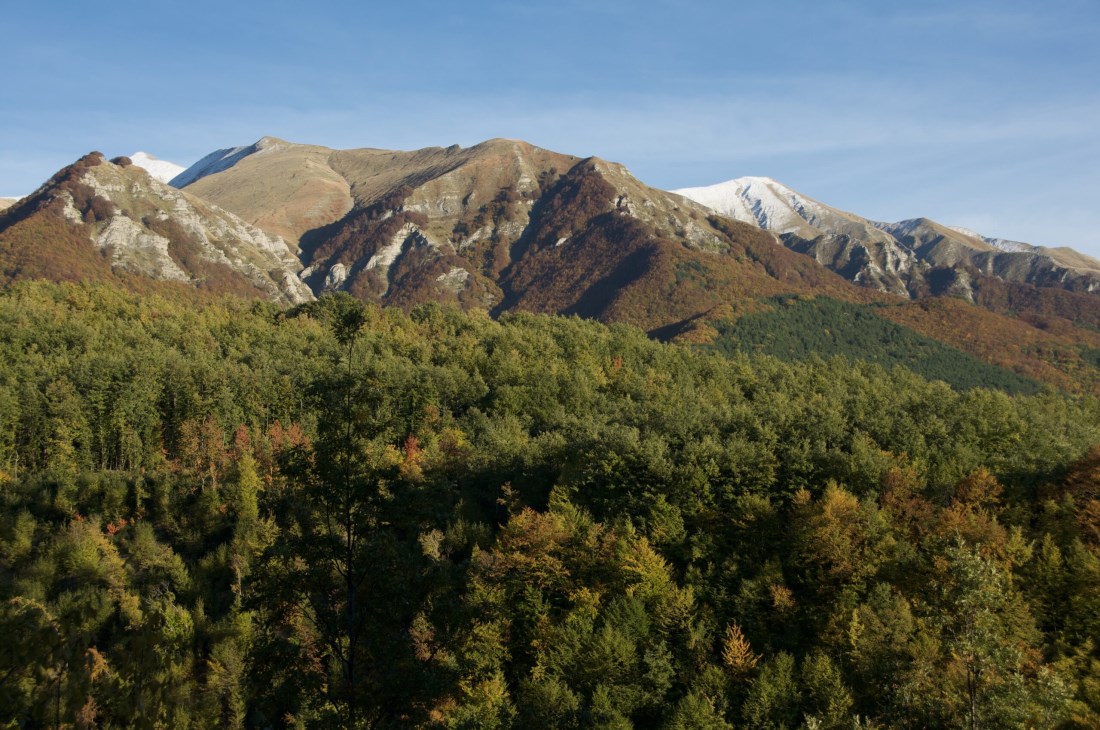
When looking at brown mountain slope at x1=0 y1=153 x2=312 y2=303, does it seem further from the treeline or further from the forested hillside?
the treeline

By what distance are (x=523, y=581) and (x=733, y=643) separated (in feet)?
45.9

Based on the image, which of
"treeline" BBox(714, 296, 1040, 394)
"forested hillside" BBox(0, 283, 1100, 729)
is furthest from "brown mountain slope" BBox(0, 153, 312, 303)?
"treeline" BBox(714, 296, 1040, 394)

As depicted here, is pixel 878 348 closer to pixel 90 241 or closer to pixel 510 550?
pixel 510 550

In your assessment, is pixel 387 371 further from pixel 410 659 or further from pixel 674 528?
pixel 410 659

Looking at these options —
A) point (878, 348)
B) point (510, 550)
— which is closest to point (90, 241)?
point (510, 550)

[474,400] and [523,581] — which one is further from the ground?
[474,400]

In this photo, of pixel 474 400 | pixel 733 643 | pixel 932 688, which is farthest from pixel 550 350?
pixel 932 688

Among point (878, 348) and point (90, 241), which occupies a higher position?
point (90, 241)

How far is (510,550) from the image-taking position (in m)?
47.6

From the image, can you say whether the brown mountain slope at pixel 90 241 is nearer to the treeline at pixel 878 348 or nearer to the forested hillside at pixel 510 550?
the forested hillside at pixel 510 550

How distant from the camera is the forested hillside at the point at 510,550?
1362cm

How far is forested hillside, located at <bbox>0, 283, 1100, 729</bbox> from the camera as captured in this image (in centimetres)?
1362

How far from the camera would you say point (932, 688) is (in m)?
29.2

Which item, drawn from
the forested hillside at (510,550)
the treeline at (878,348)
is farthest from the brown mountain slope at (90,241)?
the treeline at (878,348)
